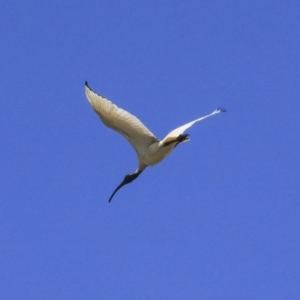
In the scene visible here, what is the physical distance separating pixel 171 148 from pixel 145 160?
3.22 ft

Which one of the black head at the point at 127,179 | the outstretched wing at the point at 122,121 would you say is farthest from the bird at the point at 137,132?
the black head at the point at 127,179

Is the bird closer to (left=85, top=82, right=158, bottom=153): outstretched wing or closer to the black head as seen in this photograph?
(left=85, top=82, right=158, bottom=153): outstretched wing

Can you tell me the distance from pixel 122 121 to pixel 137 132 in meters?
0.46

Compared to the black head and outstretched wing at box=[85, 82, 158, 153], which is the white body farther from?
the black head

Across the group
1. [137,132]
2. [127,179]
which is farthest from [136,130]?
[127,179]

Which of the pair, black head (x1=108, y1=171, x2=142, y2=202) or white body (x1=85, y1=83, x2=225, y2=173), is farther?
black head (x1=108, y1=171, x2=142, y2=202)

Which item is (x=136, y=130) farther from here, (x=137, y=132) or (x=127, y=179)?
(x=127, y=179)

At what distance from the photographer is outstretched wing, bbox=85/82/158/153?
22047 millimetres

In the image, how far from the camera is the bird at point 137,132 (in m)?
22.1

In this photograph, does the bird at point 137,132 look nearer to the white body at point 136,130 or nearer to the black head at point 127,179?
the white body at point 136,130

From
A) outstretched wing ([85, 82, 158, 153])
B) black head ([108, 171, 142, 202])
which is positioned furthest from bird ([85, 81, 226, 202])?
black head ([108, 171, 142, 202])

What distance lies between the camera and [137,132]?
75.0 feet

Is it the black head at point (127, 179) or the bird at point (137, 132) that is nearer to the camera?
the bird at point (137, 132)

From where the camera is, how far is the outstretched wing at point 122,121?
22.0 m
